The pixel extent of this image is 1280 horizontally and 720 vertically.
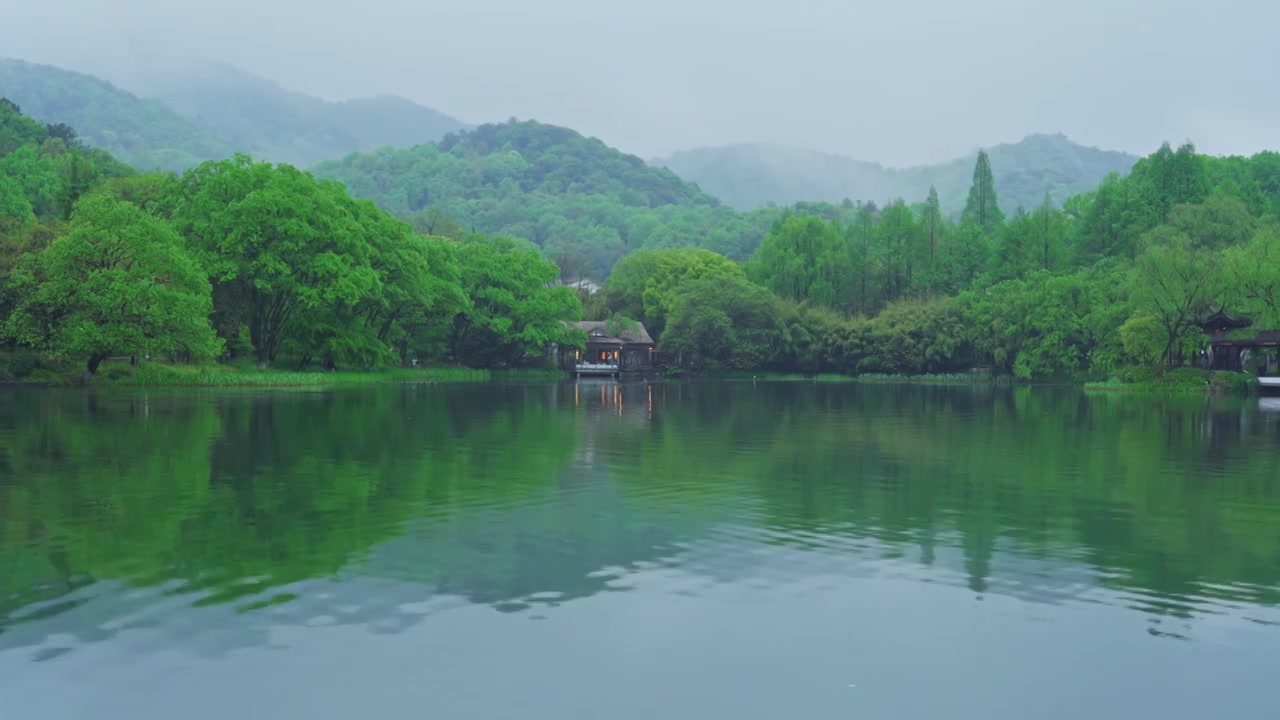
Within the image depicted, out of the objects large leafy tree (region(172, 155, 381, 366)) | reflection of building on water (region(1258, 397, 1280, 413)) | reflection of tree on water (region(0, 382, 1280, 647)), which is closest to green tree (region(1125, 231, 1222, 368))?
reflection of building on water (region(1258, 397, 1280, 413))

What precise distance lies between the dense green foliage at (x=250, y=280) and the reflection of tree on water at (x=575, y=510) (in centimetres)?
1916

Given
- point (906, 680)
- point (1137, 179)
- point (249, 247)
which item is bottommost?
point (906, 680)

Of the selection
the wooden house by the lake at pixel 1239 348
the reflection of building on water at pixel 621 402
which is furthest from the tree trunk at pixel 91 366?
the wooden house by the lake at pixel 1239 348

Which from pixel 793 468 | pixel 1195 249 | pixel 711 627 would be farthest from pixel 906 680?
pixel 1195 249

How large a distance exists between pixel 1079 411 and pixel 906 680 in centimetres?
4043

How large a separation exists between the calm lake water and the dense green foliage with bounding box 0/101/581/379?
28.8 meters

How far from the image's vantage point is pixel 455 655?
911 centimetres

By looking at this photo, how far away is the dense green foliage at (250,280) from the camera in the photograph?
51.5 metres

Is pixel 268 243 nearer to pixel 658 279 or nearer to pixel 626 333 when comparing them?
pixel 626 333

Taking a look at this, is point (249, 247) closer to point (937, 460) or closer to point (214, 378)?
point (214, 378)

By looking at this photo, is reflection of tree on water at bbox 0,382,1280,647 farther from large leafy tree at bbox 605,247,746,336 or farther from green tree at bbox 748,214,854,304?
large leafy tree at bbox 605,247,746,336

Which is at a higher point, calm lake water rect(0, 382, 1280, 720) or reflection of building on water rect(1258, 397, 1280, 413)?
reflection of building on water rect(1258, 397, 1280, 413)

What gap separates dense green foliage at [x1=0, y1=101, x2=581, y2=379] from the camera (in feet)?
169

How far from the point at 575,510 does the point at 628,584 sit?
5.13 m
